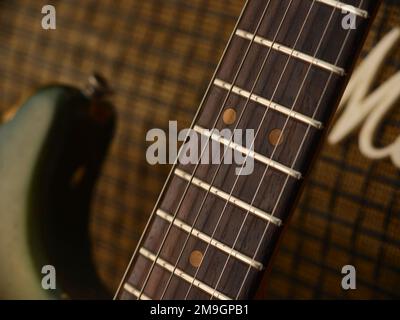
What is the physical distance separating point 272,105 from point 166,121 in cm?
40

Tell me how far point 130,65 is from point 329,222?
0.37 meters

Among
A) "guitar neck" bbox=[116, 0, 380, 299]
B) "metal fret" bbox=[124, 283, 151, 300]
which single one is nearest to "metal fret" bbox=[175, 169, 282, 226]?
"guitar neck" bbox=[116, 0, 380, 299]

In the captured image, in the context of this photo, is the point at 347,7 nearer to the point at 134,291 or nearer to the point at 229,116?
the point at 229,116

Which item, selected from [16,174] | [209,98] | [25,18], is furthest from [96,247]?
[209,98]

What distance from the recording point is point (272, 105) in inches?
20.2

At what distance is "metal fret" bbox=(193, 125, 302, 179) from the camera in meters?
0.50

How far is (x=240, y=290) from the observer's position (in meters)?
A: 0.51

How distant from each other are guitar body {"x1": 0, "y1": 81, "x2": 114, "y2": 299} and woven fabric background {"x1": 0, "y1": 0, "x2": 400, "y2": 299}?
118 mm

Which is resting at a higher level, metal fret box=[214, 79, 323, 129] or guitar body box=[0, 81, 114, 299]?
metal fret box=[214, 79, 323, 129]

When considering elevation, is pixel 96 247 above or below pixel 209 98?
below

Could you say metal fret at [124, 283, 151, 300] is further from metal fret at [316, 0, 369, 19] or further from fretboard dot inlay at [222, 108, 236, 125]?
metal fret at [316, 0, 369, 19]

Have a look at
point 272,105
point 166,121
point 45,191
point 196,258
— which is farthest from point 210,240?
point 166,121

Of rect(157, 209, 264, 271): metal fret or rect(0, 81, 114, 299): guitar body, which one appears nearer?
rect(157, 209, 264, 271): metal fret

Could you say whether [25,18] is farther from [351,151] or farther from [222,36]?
[351,151]
